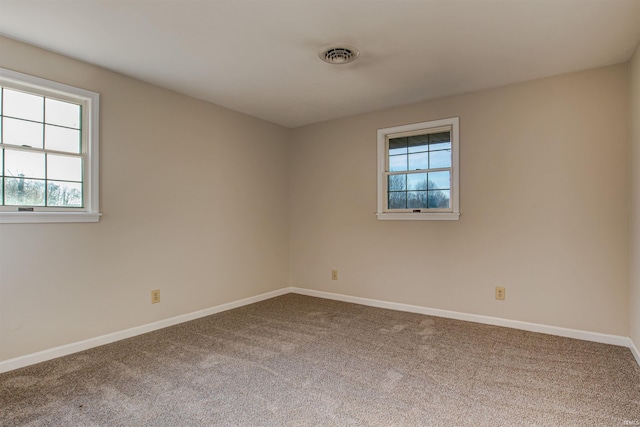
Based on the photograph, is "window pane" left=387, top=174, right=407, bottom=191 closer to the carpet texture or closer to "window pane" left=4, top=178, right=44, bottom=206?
the carpet texture

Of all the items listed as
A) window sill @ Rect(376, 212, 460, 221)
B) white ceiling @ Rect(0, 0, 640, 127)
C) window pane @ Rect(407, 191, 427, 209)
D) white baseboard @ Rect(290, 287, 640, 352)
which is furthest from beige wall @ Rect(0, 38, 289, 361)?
window pane @ Rect(407, 191, 427, 209)

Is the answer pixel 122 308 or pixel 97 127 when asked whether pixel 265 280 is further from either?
pixel 97 127

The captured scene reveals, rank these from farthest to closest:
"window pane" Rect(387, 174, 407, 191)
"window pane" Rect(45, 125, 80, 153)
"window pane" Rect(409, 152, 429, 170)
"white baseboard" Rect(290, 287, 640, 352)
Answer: "window pane" Rect(387, 174, 407, 191) < "window pane" Rect(409, 152, 429, 170) < "white baseboard" Rect(290, 287, 640, 352) < "window pane" Rect(45, 125, 80, 153)

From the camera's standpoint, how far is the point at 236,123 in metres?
3.97

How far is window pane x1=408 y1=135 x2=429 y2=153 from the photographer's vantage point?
3.72 metres

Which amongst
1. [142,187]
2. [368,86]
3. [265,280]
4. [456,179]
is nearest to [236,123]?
[142,187]

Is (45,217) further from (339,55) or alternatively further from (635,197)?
(635,197)

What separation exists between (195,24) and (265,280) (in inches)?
116

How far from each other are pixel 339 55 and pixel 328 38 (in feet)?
0.69

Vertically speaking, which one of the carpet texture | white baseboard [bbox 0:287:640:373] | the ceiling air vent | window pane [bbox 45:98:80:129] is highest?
the ceiling air vent

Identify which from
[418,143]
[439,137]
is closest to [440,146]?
[439,137]

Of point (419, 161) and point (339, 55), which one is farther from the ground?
point (339, 55)

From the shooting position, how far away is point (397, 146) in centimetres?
393

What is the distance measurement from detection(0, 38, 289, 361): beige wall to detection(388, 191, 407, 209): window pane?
1.51 m
